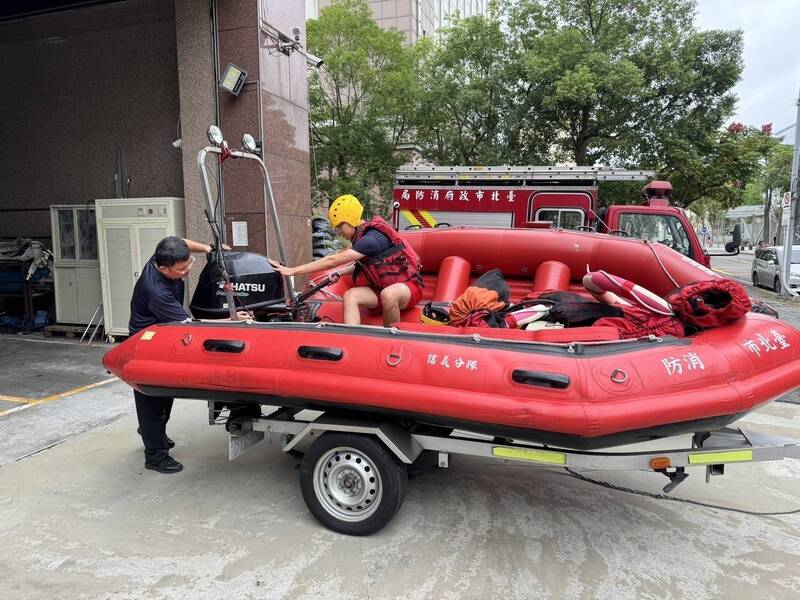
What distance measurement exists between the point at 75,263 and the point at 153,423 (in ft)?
18.9

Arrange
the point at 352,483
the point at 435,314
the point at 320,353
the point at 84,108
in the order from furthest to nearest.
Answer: the point at 84,108 < the point at 435,314 < the point at 352,483 < the point at 320,353

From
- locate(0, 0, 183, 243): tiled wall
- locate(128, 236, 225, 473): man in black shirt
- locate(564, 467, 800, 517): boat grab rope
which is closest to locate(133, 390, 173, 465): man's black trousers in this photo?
locate(128, 236, 225, 473): man in black shirt

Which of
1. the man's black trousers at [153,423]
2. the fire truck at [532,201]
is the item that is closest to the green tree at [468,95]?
the fire truck at [532,201]

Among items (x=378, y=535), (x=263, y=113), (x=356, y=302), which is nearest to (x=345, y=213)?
(x=356, y=302)

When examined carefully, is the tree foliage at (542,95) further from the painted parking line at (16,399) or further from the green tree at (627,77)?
the painted parking line at (16,399)

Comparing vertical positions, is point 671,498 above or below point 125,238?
below

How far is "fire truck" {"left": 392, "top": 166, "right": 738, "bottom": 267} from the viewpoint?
26.7 feet

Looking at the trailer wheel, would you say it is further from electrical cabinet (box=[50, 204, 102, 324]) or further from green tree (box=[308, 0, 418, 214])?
green tree (box=[308, 0, 418, 214])

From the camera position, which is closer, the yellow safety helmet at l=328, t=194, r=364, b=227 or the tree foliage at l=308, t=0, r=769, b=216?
the yellow safety helmet at l=328, t=194, r=364, b=227

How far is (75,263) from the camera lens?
858 centimetres

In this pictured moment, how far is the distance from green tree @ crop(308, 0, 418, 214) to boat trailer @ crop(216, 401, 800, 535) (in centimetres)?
1492

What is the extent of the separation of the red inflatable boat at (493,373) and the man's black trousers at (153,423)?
397 millimetres

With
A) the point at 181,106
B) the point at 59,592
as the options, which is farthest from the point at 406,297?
the point at 181,106

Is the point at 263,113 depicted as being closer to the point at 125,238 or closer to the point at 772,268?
the point at 125,238
